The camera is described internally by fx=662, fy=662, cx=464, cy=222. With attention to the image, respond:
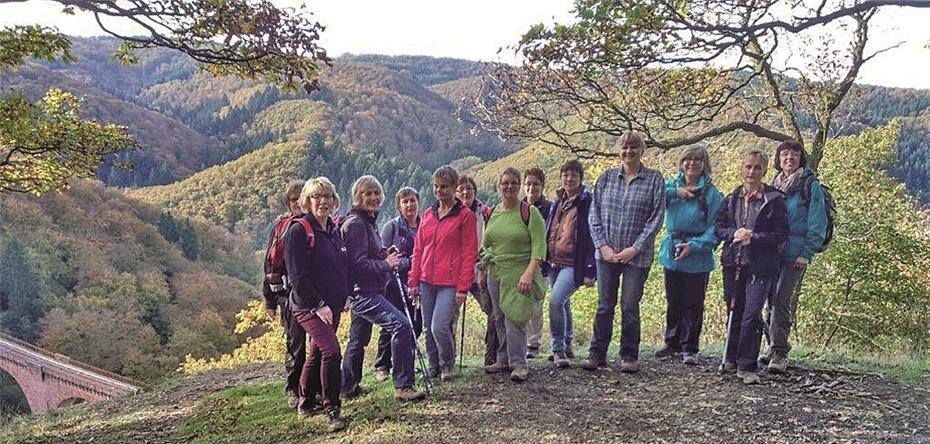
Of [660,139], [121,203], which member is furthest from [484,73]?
[121,203]

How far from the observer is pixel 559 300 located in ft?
19.2

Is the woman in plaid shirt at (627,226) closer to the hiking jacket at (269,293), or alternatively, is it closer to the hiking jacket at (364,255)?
the hiking jacket at (364,255)

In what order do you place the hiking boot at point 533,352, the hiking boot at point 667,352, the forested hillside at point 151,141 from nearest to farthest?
1. the hiking boot at point 667,352
2. the hiking boot at point 533,352
3. the forested hillside at point 151,141

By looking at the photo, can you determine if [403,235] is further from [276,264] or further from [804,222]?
[804,222]

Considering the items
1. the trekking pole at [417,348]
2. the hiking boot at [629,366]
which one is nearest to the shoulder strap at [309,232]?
the trekking pole at [417,348]

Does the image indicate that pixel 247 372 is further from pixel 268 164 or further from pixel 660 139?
pixel 268 164

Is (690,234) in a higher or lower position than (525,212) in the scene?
lower

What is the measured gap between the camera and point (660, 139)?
9875 mm

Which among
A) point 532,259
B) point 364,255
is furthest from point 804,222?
point 364,255

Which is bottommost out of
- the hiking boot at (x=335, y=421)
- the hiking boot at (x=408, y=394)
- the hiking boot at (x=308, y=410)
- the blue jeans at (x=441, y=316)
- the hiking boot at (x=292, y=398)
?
the hiking boot at (x=292, y=398)

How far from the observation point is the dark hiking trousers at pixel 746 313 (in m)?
5.30

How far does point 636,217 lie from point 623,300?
0.71m

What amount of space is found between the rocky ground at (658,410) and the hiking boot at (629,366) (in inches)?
2.9

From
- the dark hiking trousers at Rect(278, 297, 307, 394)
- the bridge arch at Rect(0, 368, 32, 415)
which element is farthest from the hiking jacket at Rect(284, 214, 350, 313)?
the bridge arch at Rect(0, 368, 32, 415)
